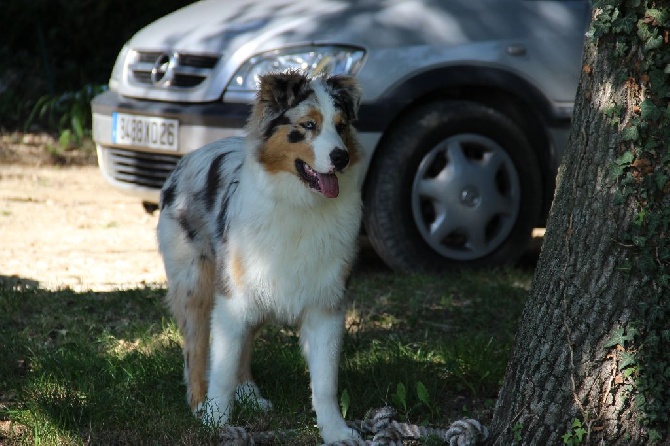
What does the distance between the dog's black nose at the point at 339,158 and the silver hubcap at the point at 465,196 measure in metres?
2.23

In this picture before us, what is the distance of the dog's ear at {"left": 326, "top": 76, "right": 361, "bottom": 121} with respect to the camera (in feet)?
13.5

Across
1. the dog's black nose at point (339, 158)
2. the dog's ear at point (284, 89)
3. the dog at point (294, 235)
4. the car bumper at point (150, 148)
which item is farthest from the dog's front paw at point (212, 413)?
the car bumper at point (150, 148)

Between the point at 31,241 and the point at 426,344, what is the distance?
3763 millimetres

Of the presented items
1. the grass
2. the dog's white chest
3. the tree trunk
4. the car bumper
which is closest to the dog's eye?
the dog's white chest

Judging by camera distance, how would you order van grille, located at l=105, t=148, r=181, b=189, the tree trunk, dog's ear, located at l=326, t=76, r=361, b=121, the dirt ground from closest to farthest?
the tree trunk < dog's ear, located at l=326, t=76, r=361, b=121 < van grille, located at l=105, t=148, r=181, b=189 < the dirt ground

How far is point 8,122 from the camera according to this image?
1148 centimetres

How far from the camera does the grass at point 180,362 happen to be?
3.92 m

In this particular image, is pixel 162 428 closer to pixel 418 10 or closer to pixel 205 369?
Result: pixel 205 369

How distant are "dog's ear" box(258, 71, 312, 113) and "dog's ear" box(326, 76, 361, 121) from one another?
13 centimetres

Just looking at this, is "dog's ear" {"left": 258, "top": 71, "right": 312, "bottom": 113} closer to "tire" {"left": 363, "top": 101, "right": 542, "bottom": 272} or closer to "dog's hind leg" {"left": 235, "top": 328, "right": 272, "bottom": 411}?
"dog's hind leg" {"left": 235, "top": 328, "right": 272, "bottom": 411}

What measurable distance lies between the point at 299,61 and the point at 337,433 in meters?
2.64

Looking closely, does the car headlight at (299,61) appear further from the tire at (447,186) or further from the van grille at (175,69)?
the tire at (447,186)

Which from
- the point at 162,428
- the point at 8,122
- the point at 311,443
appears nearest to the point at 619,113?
the point at 311,443

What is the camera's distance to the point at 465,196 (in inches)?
237
